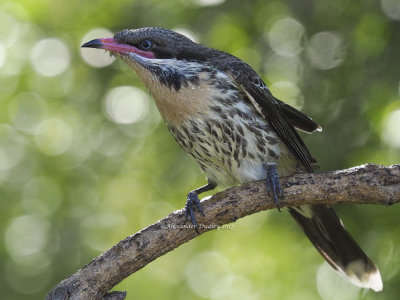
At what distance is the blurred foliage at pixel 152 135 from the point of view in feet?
20.5

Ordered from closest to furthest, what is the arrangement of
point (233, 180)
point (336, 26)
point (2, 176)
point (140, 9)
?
point (233, 180) → point (336, 26) → point (140, 9) → point (2, 176)

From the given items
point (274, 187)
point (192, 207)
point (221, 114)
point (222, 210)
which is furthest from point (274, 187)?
point (221, 114)

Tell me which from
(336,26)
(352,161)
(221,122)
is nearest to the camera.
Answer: (221,122)

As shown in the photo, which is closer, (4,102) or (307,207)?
(307,207)

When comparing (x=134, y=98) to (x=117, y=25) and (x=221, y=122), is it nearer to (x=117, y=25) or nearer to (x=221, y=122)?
(x=117, y=25)

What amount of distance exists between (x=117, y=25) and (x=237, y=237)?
275cm

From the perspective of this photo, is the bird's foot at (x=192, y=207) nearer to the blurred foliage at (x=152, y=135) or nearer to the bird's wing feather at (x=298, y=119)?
the bird's wing feather at (x=298, y=119)

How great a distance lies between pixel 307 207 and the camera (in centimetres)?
557

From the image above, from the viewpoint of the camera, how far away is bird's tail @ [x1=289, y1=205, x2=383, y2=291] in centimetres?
536

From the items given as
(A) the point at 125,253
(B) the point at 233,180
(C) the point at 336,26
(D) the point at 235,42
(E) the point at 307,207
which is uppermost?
(D) the point at 235,42

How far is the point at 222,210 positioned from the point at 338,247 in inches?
A: 55.6

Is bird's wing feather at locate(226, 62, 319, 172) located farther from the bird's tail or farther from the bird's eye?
the bird's eye

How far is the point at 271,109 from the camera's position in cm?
526

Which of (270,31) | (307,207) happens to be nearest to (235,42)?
(270,31)
